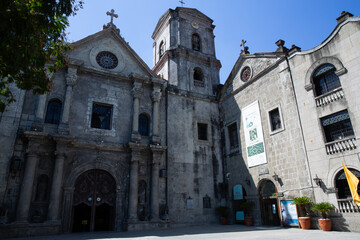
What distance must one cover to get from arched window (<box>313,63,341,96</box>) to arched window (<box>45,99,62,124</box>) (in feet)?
46.5

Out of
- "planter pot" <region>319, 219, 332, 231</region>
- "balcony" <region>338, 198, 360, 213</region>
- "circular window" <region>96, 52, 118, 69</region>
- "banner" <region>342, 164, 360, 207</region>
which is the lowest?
"planter pot" <region>319, 219, 332, 231</region>

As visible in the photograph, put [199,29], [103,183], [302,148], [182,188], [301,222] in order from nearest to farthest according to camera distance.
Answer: [301,222], [302,148], [103,183], [182,188], [199,29]

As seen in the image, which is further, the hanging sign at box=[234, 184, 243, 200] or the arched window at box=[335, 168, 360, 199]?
the hanging sign at box=[234, 184, 243, 200]

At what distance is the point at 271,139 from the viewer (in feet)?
51.7

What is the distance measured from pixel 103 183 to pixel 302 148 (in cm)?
1098

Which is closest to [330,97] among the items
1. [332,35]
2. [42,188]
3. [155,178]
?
[332,35]

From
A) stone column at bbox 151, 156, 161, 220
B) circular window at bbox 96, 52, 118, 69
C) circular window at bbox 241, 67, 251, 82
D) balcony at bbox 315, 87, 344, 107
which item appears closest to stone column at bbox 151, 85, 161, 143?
stone column at bbox 151, 156, 161, 220

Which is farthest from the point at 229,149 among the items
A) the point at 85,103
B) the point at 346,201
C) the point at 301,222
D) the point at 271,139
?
the point at 85,103

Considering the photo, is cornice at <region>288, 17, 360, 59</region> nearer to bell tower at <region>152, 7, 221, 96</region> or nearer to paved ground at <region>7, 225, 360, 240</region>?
bell tower at <region>152, 7, 221, 96</region>

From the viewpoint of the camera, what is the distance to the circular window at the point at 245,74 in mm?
18480

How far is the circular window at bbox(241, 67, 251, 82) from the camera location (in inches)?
728

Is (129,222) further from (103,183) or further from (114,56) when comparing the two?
(114,56)

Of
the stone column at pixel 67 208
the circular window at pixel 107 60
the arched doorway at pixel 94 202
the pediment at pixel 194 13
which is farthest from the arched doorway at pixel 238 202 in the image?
the pediment at pixel 194 13

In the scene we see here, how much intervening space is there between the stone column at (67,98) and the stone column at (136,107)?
3.70 metres
